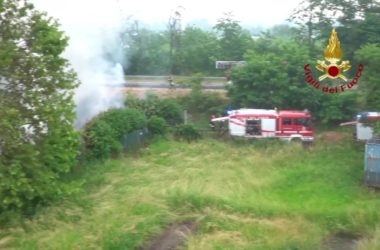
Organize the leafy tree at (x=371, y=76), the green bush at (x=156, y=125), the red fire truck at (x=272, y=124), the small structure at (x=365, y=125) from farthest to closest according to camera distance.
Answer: the green bush at (x=156, y=125) → the red fire truck at (x=272, y=124) → the small structure at (x=365, y=125) → the leafy tree at (x=371, y=76)

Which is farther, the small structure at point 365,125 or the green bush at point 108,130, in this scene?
the green bush at point 108,130

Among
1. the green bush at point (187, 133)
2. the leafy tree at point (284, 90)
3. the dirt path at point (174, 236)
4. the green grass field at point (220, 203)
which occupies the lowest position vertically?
the dirt path at point (174, 236)

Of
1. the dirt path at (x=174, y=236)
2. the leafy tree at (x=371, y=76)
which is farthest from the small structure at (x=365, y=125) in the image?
the dirt path at (x=174, y=236)

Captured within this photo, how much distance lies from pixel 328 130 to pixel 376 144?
6635 millimetres

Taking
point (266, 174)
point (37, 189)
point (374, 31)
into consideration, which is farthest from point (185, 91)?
point (37, 189)

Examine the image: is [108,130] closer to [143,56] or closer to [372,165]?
[372,165]

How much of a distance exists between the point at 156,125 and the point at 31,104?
28.6 feet

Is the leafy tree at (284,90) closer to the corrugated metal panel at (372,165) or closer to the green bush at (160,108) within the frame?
the green bush at (160,108)

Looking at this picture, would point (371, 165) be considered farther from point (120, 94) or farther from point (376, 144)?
point (120, 94)

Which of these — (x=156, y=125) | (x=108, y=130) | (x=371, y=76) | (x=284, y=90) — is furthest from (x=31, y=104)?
(x=284, y=90)

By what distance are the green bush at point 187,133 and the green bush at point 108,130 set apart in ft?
4.38

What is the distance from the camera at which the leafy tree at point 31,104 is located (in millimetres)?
11258

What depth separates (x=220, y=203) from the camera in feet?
40.9

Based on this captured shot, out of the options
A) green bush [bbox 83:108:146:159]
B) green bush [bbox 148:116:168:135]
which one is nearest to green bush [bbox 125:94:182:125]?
green bush [bbox 148:116:168:135]
